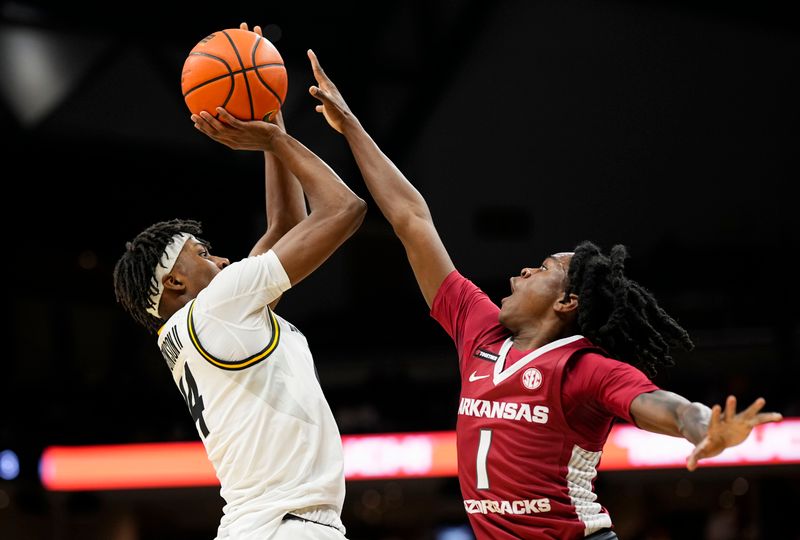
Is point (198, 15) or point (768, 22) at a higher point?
point (768, 22)

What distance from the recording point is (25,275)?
467 inches

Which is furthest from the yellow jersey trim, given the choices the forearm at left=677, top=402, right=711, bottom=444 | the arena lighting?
the arena lighting

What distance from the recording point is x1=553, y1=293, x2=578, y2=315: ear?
13.1ft

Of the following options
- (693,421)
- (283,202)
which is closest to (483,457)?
(693,421)

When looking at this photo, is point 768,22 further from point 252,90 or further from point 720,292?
point 252,90

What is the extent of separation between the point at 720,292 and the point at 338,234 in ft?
26.4

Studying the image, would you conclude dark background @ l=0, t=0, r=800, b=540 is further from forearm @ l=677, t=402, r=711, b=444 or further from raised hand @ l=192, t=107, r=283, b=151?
forearm @ l=677, t=402, r=711, b=444

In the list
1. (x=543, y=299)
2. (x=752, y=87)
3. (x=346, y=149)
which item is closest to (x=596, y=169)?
(x=752, y=87)

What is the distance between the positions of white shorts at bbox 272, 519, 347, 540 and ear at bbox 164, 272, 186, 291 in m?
0.96

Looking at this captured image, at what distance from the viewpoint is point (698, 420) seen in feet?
10.1

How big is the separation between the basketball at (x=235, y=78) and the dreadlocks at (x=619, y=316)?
1355mm

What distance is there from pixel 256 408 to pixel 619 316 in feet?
4.43

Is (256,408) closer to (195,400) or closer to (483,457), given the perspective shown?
(195,400)

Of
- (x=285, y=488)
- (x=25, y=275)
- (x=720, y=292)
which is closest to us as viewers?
(x=285, y=488)
